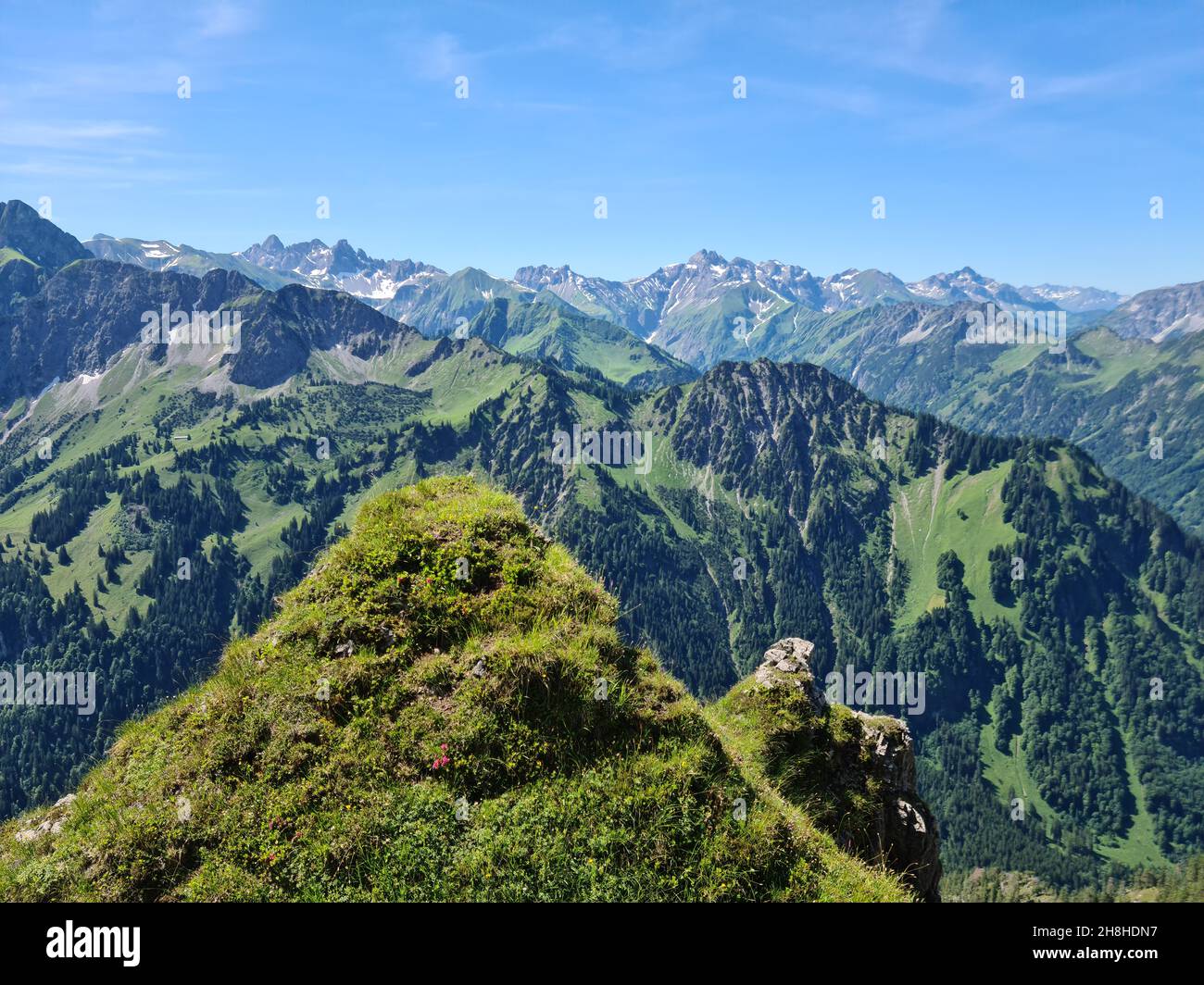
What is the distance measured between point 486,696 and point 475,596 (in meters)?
2.87

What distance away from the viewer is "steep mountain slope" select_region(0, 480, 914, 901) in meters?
11.3

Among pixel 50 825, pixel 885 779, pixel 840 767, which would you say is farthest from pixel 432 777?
pixel 885 779

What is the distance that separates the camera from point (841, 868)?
13.5 meters

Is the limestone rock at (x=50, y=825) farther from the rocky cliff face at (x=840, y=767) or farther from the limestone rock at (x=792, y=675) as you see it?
the limestone rock at (x=792, y=675)

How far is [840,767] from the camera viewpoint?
21.9m

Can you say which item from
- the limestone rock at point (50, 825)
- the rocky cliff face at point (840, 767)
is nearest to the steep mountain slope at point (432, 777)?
the limestone rock at point (50, 825)

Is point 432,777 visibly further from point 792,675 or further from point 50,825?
point 792,675

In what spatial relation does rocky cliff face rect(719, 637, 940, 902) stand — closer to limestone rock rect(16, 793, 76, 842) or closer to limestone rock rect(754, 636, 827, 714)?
limestone rock rect(754, 636, 827, 714)

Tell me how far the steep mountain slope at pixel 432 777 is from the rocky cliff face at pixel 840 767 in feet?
17.4

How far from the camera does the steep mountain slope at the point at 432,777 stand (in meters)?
11.3
